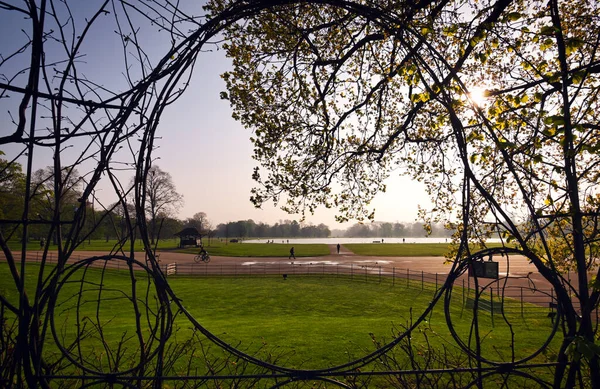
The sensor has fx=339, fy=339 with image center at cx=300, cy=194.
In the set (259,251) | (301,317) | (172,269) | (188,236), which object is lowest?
(259,251)

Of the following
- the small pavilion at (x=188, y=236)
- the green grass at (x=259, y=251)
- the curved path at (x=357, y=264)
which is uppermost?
the small pavilion at (x=188, y=236)

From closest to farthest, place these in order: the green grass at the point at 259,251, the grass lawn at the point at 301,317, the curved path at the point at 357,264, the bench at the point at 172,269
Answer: the grass lawn at the point at 301,317, the bench at the point at 172,269, the curved path at the point at 357,264, the green grass at the point at 259,251

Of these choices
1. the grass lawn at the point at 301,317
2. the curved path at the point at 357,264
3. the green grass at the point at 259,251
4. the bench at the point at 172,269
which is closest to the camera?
the grass lawn at the point at 301,317

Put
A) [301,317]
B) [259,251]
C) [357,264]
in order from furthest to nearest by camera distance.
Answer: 1. [259,251]
2. [357,264]
3. [301,317]

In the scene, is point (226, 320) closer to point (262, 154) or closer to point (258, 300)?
point (258, 300)

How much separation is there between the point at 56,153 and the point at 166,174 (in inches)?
1731

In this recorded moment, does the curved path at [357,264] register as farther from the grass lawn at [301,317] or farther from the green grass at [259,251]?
the grass lawn at [301,317]

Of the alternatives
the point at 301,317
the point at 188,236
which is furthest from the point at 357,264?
the point at 188,236

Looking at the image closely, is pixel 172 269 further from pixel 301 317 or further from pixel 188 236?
pixel 188 236

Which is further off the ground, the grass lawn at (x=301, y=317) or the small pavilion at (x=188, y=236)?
the small pavilion at (x=188, y=236)

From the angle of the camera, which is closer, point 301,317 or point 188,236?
point 301,317

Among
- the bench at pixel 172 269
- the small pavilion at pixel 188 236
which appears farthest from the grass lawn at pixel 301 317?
the small pavilion at pixel 188 236

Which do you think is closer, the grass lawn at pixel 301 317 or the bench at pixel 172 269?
the grass lawn at pixel 301 317

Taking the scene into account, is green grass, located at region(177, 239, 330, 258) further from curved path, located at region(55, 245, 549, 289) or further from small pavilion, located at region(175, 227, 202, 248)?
curved path, located at region(55, 245, 549, 289)
